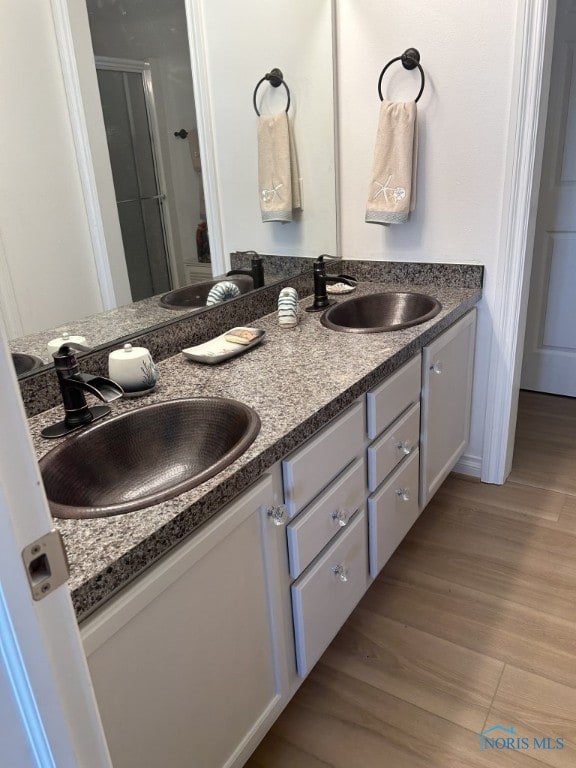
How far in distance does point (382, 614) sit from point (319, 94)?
1.87 meters

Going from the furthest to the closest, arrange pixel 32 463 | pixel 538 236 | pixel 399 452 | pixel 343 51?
1. pixel 538 236
2. pixel 343 51
3. pixel 399 452
4. pixel 32 463

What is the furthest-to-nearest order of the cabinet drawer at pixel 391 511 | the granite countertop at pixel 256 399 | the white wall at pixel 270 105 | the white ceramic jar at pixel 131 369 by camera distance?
1. the white wall at pixel 270 105
2. the cabinet drawer at pixel 391 511
3. the white ceramic jar at pixel 131 369
4. the granite countertop at pixel 256 399

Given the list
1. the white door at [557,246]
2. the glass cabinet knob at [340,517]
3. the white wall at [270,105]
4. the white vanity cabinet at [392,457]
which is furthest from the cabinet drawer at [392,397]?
the white door at [557,246]

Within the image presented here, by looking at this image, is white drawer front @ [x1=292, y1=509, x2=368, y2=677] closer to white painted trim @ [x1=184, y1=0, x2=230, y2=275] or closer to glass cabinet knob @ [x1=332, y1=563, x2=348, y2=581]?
glass cabinet knob @ [x1=332, y1=563, x2=348, y2=581]

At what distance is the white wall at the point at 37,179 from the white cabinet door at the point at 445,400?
108 cm

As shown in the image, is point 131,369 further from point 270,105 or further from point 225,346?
point 270,105

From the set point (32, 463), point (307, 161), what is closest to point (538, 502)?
point (307, 161)

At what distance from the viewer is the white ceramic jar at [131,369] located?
1354mm

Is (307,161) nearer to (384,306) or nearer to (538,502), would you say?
(384,306)

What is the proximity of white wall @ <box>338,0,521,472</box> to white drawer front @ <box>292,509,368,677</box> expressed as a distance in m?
1.09

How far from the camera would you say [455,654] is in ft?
5.45

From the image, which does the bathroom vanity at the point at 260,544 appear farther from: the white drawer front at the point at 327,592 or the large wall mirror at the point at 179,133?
the large wall mirror at the point at 179,133

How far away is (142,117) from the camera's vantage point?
150cm

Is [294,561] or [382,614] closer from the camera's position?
[294,561]
